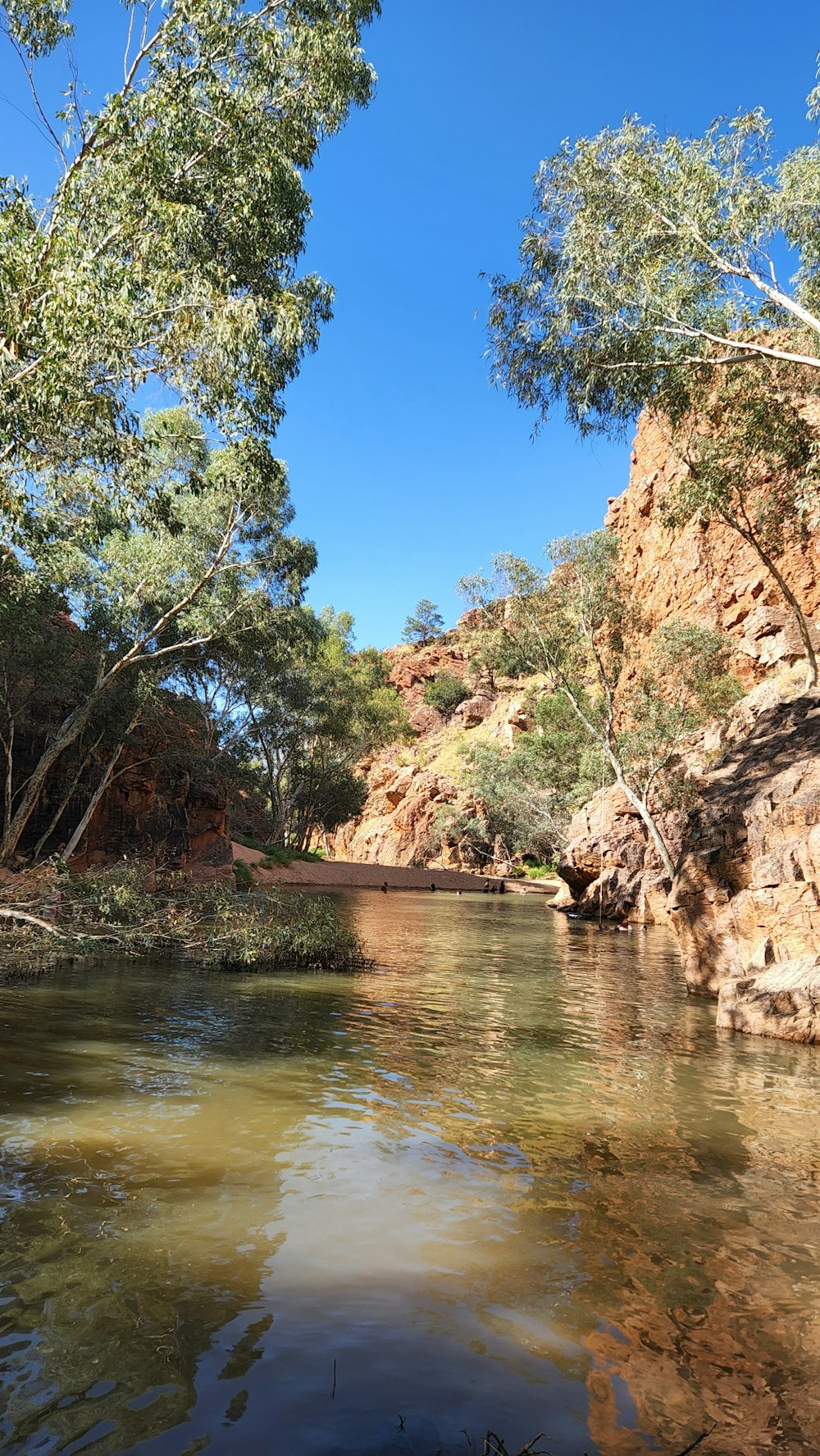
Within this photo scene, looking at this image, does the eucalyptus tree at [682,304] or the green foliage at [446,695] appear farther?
the green foliage at [446,695]

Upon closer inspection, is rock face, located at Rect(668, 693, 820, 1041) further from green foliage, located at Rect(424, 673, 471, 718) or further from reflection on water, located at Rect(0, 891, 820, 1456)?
green foliage, located at Rect(424, 673, 471, 718)

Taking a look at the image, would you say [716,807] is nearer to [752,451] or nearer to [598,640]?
[752,451]

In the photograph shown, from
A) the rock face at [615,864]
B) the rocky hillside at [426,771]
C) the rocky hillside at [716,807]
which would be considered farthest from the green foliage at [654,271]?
the rocky hillside at [426,771]

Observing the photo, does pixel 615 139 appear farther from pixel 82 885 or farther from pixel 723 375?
pixel 82 885

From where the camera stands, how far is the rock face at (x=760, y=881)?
443 inches

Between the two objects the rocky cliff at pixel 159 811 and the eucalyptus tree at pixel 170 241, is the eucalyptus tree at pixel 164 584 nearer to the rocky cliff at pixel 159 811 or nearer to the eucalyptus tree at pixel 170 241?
the rocky cliff at pixel 159 811

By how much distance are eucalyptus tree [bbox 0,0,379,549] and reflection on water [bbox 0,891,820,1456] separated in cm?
814

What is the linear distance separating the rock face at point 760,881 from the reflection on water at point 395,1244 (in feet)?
4.76

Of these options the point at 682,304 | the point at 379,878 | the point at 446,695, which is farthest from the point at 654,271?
the point at 446,695

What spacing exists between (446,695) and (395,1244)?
278 feet

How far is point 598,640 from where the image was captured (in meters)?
32.0

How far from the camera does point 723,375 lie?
16500mm

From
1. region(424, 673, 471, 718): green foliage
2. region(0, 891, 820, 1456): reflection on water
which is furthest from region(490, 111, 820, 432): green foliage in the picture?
region(424, 673, 471, 718): green foliage

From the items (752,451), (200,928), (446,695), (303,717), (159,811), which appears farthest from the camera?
(446,695)
